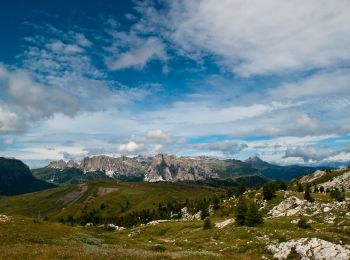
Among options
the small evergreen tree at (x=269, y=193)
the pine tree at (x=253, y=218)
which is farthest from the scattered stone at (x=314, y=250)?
the small evergreen tree at (x=269, y=193)

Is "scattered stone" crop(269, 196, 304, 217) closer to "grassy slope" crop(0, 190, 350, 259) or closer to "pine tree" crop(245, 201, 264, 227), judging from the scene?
"pine tree" crop(245, 201, 264, 227)

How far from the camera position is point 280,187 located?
184500 mm

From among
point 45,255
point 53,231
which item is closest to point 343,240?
point 45,255

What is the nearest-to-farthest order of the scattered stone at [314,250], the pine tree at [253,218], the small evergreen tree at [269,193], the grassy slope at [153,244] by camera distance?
the grassy slope at [153,244]
the scattered stone at [314,250]
the pine tree at [253,218]
the small evergreen tree at [269,193]

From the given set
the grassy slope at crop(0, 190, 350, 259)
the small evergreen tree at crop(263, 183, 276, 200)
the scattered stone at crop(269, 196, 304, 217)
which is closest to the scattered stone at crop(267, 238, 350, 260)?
the grassy slope at crop(0, 190, 350, 259)

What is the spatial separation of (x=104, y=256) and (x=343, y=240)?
89.1 feet

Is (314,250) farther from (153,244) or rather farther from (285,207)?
(285,207)

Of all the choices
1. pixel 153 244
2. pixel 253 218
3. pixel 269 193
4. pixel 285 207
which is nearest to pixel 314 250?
pixel 153 244

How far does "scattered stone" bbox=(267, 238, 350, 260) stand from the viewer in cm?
3079

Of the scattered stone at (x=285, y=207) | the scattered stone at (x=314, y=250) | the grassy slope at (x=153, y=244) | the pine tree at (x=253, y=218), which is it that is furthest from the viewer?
the scattered stone at (x=285, y=207)

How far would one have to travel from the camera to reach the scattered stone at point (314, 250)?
30788mm

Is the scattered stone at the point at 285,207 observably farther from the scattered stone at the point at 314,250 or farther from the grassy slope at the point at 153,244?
the scattered stone at the point at 314,250

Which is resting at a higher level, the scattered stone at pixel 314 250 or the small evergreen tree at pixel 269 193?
the small evergreen tree at pixel 269 193

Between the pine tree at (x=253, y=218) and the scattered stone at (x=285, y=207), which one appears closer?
the pine tree at (x=253, y=218)
